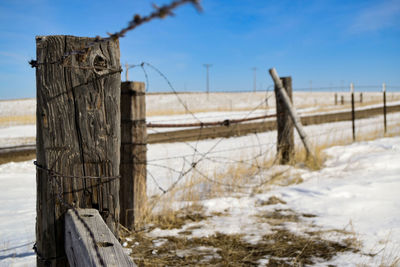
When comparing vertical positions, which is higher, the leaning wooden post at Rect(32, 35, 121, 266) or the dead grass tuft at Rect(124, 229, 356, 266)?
the leaning wooden post at Rect(32, 35, 121, 266)

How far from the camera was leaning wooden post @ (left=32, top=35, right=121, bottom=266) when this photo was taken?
1693mm

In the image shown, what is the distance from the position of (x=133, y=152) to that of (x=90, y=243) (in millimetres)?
2300

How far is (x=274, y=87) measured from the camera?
656cm

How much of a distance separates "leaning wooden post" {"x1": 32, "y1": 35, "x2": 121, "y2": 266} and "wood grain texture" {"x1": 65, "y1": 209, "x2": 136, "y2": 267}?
0.12 meters

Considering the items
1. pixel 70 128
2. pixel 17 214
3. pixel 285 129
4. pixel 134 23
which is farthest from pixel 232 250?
pixel 285 129

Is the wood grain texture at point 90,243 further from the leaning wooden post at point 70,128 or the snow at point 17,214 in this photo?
the snow at point 17,214

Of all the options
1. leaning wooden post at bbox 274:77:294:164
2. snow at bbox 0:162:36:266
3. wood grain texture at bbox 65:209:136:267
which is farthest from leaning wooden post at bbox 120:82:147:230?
leaning wooden post at bbox 274:77:294:164

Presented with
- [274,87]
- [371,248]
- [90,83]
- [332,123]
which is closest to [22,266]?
[90,83]

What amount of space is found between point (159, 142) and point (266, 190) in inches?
248

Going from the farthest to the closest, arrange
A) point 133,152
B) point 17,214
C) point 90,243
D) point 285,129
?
1. point 285,129
2. point 17,214
3. point 133,152
4. point 90,243

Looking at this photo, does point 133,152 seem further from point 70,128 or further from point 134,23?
point 134,23

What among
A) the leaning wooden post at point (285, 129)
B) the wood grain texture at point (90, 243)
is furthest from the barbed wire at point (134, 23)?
the leaning wooden post at point (285, 129)

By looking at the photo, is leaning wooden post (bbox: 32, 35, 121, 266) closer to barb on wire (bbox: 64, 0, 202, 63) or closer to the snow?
barb on wire (bbox: 64, 0, 202, 63)

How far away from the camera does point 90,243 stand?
138cm
